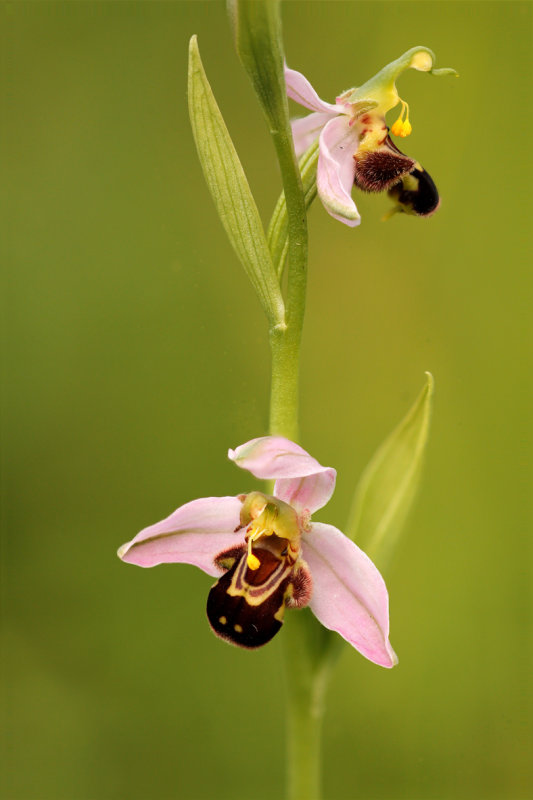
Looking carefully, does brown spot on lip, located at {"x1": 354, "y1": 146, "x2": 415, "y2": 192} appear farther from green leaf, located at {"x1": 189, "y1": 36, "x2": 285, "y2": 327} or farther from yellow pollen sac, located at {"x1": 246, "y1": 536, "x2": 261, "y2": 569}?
yellow pollen sac, located at {"x1": 246, "y1": 536, "x2": 261, "y2": 569}

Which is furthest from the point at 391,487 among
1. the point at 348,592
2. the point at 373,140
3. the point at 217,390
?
the point at 217,390

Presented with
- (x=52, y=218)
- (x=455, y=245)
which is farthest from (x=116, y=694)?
(x=455, y=245)

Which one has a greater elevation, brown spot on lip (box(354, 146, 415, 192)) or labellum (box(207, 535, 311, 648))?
brown spot on lip (box(354, 146, 415, 192))

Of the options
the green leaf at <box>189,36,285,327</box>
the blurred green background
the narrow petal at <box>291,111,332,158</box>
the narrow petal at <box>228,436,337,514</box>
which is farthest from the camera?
the blurred green background

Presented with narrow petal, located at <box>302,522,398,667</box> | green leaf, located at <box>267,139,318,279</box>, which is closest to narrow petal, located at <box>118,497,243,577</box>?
narrow petal, located at <box>302,522,398,667</box>

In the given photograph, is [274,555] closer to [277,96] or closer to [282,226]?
[282,226]

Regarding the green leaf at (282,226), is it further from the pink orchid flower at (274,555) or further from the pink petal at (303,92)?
the pink orchid flower at (274,555)

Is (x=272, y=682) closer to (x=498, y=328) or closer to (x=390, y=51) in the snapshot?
(x=498, y=328)
